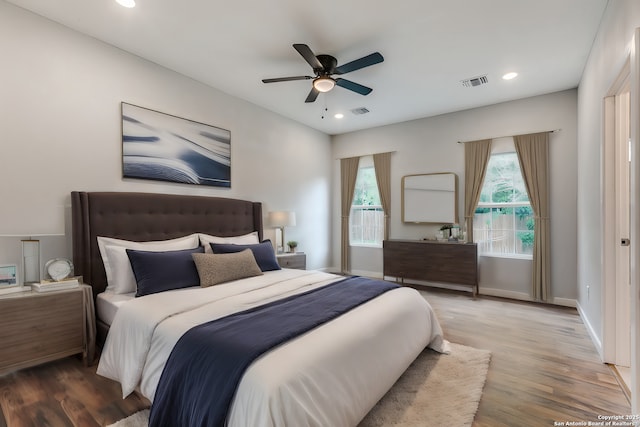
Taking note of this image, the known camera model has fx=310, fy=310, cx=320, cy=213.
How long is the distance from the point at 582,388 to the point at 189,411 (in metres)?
2.61

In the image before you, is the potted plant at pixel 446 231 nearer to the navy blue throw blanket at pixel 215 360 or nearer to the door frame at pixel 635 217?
the door frame at pixel 635 217

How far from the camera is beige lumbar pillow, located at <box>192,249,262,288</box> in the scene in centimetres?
280

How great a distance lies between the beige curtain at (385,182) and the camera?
5719 millimetres

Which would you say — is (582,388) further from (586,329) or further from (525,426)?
(586,329)

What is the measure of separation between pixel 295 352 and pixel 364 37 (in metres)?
2.81

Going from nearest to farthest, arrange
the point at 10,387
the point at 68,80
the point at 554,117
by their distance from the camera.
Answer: the point at 10,387, the point at 68,80, the point at 554,117

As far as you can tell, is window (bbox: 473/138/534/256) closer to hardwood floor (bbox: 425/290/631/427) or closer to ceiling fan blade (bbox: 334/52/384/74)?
hardwood floor (bbox: 425/290/631/427)

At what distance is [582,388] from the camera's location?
221 cm

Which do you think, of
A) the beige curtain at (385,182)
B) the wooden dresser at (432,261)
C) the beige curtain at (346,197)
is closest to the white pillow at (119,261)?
the wooden dresser at (432,261)

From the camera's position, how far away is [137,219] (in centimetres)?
316

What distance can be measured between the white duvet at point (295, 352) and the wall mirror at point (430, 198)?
2.73 meters

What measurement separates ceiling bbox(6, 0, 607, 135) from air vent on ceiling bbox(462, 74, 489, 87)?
8cm

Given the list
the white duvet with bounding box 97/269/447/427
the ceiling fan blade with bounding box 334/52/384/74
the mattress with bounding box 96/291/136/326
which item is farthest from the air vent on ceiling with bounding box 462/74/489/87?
the mattress with bounding box 96/291/136/326

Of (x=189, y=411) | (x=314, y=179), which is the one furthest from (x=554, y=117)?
(x=189, y=411)
